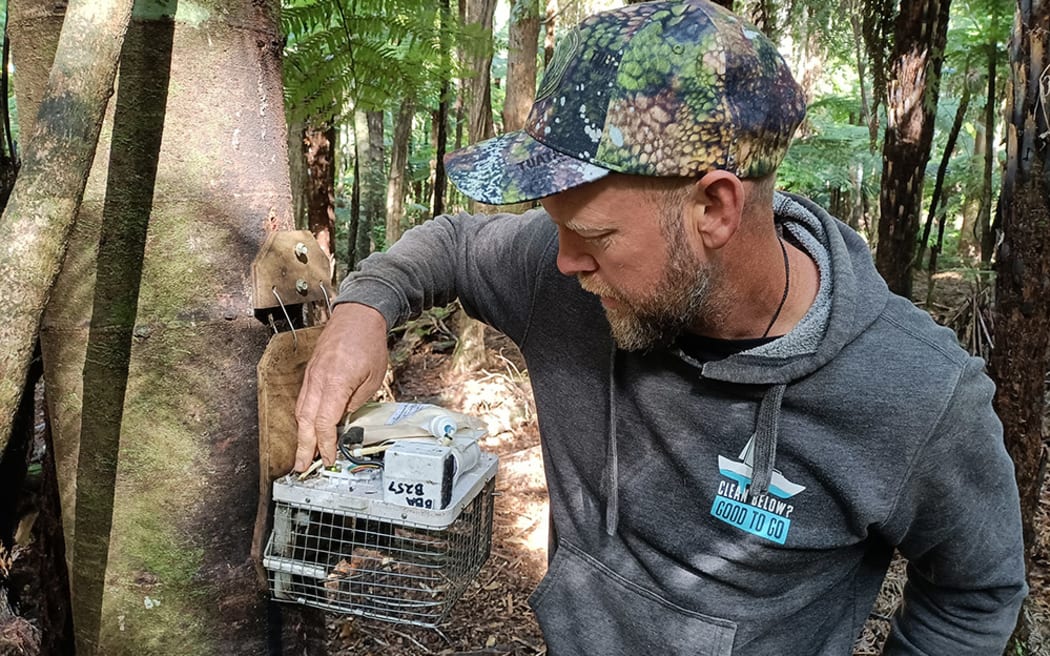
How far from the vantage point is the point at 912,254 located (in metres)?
6.08

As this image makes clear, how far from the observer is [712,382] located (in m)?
1.64

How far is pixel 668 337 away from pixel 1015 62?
214cm

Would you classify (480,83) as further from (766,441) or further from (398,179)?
(766,441)

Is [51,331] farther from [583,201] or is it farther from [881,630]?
[881,630]

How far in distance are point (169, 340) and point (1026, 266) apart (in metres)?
2.85

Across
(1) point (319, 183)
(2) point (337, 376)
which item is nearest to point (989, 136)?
(1) point (319, 183)

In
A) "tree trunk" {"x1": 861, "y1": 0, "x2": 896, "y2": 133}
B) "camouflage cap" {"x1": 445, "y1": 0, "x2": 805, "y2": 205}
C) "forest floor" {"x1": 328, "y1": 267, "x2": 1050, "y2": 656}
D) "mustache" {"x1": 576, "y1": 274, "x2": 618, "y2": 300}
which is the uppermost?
"tree trunk" {"x1": 861, "y1": 0, "x2": 896, "y2": 133}

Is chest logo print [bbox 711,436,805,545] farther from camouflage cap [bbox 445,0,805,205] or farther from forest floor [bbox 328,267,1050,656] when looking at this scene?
forest floor [bbox 328,267,1050,656]

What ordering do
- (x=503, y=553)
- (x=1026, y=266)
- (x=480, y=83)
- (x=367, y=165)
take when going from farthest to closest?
1. (x=367, y=165)
2. (x=480, y=83)
3. (x=503, y=553)
4. (x=1026, y=266)

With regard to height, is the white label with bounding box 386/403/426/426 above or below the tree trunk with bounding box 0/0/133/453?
below

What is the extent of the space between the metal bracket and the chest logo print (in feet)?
3.16

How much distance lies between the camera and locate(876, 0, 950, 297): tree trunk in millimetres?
5570

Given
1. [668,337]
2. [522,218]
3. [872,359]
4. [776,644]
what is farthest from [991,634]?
[522,218]

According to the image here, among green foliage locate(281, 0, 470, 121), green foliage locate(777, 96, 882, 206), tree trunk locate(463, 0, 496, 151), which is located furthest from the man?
green foliage locate(777, 96, 882, 206)
